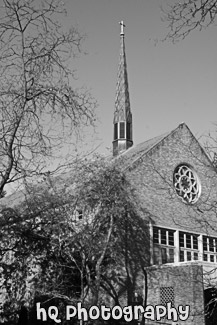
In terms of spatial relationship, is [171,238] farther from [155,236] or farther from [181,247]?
[155,236]

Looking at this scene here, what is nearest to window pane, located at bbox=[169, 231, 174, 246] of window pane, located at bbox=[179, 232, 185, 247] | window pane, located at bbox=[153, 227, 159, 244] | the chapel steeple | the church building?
the church building

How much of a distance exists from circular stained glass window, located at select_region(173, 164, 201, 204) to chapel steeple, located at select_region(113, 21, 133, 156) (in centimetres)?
738

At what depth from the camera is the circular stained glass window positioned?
25812mm

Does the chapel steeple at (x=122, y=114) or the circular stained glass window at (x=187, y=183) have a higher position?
the chapel steeple at (x=122, y=114)

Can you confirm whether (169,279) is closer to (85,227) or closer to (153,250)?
(153,250)

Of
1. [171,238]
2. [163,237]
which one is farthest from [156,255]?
[171,238]

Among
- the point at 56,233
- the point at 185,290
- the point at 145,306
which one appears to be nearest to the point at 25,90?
the point at 56,233

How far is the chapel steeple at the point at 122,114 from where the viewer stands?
112 ft

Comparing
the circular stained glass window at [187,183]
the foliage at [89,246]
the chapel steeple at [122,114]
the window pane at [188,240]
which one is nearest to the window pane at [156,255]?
the foliage at [89,246]

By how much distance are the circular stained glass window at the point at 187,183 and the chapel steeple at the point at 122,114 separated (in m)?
7.38

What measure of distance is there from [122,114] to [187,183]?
11653mm

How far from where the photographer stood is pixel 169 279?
798 inches

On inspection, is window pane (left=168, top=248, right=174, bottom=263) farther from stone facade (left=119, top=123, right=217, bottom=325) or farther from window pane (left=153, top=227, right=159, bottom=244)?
window pane (left=153, top=227, right=159, bottom=244)

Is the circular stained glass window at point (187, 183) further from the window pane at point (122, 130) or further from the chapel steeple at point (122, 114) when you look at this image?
the window pane at point (122, 130)
